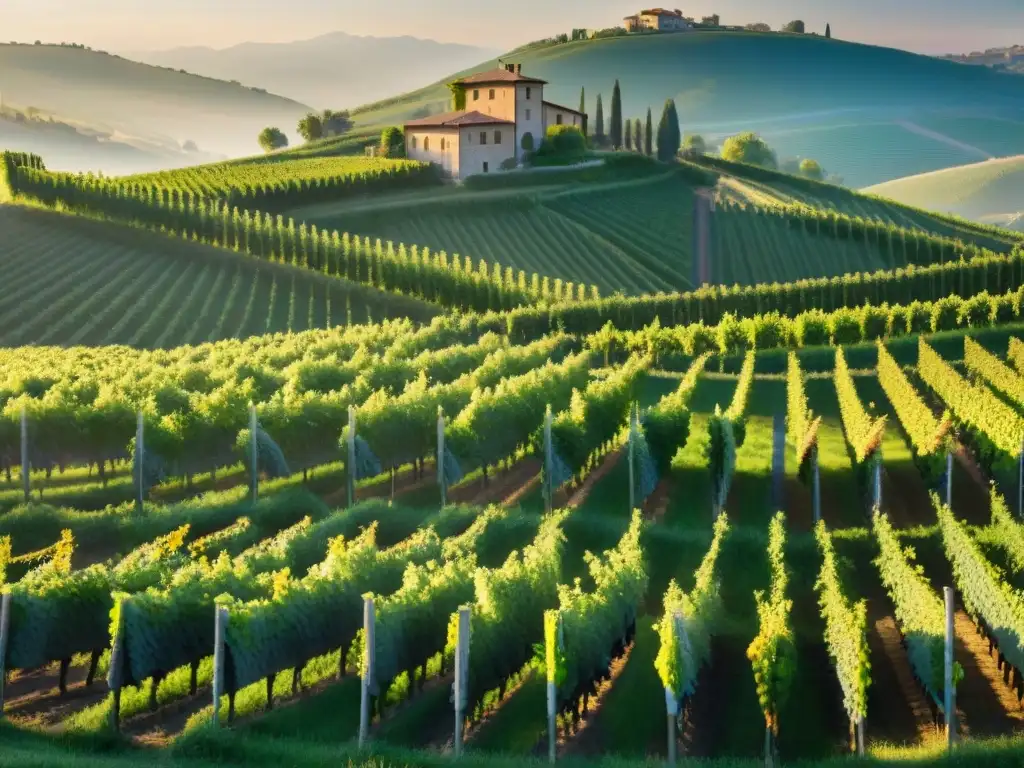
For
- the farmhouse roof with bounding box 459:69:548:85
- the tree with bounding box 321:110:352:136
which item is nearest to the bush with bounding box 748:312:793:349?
the farmhouse roof with bounding box 459:69:548:85

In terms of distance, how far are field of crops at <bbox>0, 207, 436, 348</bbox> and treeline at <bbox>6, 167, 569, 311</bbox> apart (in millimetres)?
1110

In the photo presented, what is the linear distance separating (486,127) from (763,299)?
46.3 m

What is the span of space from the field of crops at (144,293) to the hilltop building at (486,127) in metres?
34.9

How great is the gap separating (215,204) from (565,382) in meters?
43.1

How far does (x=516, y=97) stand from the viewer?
108375 millimetres

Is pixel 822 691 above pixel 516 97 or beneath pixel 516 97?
beneath

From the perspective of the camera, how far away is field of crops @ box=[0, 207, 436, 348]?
188 feet

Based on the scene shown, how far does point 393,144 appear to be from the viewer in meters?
109

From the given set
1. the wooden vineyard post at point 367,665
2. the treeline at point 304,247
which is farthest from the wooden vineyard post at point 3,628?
the treeline at point 304,247

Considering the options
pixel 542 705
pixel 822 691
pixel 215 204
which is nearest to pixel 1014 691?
pixel 822 691

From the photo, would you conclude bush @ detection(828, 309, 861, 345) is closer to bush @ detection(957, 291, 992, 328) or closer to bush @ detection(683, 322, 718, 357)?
bush @ detection(683, 322, 718, 357)

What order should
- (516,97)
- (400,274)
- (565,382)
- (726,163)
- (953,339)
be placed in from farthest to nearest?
1. (726,163)
2. (516,97)
3. (400,274)
4. (953,339)
5. (565,382)

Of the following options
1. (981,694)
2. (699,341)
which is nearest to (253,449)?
(981,694)

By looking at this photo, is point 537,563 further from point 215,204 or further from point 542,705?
point 215,204
